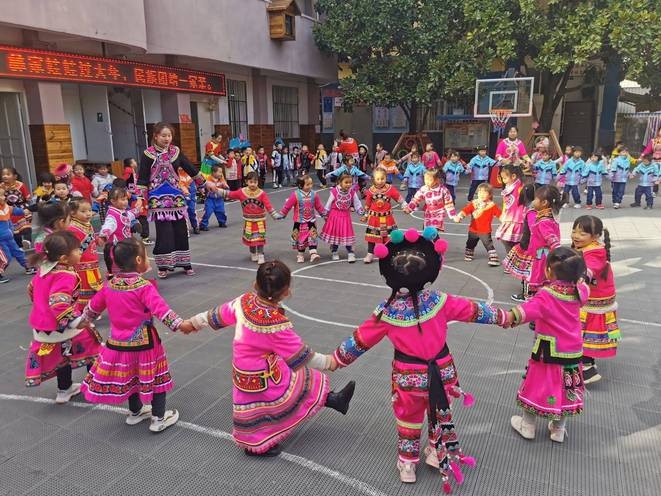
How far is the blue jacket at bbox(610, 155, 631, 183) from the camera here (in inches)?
486

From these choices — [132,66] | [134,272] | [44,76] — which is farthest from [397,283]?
[132,66]

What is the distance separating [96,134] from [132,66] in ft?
8.66

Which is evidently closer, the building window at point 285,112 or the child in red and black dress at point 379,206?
the child in red and black dress at point 379,206

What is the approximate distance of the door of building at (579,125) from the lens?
2240 centimetres

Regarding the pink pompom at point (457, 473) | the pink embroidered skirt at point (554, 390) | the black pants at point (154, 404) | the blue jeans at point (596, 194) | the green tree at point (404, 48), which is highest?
the green tree at point (404, 48)

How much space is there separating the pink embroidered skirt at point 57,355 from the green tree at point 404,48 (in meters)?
15.0

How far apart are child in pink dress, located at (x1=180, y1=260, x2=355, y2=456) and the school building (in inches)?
356

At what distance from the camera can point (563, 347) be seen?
3.36 m

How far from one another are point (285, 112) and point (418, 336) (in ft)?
61.9

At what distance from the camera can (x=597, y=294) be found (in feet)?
13.6

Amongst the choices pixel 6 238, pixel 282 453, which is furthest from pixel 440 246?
pixel 6 238

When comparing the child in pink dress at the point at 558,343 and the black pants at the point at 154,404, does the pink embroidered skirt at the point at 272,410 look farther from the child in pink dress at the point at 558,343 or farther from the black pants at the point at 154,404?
the child in pink dress at the point at 558,343

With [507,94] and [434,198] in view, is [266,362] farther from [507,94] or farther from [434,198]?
[507,94]

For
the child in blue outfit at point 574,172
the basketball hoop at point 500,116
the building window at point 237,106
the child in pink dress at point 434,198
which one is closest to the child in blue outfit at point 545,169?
the child in blue outfit at point 574,172
